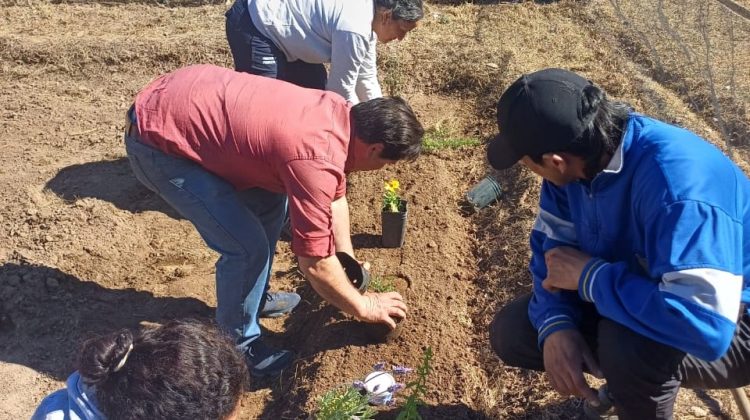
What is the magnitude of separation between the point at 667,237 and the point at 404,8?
2.15 meters

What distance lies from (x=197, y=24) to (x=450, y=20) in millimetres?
2686

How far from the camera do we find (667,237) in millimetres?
1850

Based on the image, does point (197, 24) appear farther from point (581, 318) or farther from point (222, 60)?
point (581, 318)

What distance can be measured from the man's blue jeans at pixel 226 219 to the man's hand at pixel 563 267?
1.27 m

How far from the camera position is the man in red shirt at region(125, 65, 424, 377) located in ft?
8.42

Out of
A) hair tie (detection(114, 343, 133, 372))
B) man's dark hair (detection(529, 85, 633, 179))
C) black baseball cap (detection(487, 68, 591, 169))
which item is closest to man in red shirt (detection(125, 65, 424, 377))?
black baseball cap (detection(487, 68, 591, 169))

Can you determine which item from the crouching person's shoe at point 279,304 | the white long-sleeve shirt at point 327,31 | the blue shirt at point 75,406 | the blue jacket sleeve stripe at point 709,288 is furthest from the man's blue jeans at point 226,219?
the blue jacket sleeve stripe at point 709,288

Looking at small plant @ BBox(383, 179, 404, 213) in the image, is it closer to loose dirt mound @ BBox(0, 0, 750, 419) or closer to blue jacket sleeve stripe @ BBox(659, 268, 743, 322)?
loose dirt mound @ BBox(0, 0, 750, 419)

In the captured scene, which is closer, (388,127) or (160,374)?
(160,374)

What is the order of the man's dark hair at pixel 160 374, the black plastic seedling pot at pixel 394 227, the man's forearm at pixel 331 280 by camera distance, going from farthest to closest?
the black plastic seedling pot at pixel 394 227 < the man's forearm at pixel 331 280 < the man's dark hair at pixel 160 374

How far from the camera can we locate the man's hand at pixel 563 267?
7.36 ft

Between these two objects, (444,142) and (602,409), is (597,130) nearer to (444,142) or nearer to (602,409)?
(602,409)

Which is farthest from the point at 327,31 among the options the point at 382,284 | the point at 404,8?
the point at 382,284

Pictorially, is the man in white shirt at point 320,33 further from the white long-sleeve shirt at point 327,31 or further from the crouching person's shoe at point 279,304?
the crouching person's shoe at point 279,304
